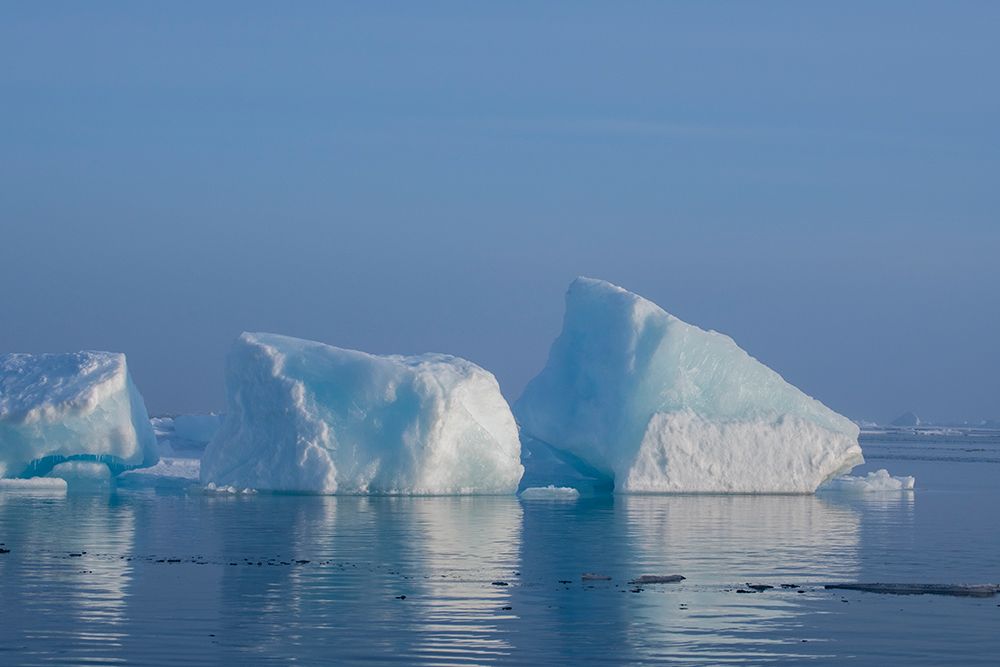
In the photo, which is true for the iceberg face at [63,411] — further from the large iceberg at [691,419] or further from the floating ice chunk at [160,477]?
the large iceberg at [691,419]

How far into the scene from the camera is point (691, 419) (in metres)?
27.8

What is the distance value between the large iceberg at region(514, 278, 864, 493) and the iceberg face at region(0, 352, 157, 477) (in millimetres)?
8597

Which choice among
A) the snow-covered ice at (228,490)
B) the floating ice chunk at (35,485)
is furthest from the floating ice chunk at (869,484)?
the floating ice chunk at (35,485)

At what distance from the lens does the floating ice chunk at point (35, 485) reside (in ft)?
93.0

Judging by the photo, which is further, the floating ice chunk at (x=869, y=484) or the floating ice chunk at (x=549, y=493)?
the floating ice chunk at (x=869, y=484)

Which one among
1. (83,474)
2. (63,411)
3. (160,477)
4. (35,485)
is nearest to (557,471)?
(160,477)

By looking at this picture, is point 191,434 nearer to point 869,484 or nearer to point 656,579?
point 869,484

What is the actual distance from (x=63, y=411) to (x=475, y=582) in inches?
563

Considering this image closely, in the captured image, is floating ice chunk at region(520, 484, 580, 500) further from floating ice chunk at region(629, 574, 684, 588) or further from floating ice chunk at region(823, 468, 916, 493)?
floating ice chunk at region(629, 574, 684, 588)

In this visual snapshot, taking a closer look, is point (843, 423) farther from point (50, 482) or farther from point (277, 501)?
point (50, 482)

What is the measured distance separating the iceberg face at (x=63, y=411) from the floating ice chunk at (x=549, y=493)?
25.0 feet

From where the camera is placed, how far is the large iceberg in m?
28.0

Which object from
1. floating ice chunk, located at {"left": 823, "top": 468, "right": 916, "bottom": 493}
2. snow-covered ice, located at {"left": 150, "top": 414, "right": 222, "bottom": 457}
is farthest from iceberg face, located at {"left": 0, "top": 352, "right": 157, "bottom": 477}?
floating ice chunk, located at {"left": 823, "top": 468, "right": 916, "bottom": 493}

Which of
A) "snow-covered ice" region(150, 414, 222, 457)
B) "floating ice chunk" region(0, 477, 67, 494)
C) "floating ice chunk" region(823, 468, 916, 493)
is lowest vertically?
"floating ice chunk" region(0, 477, 67, 494)
